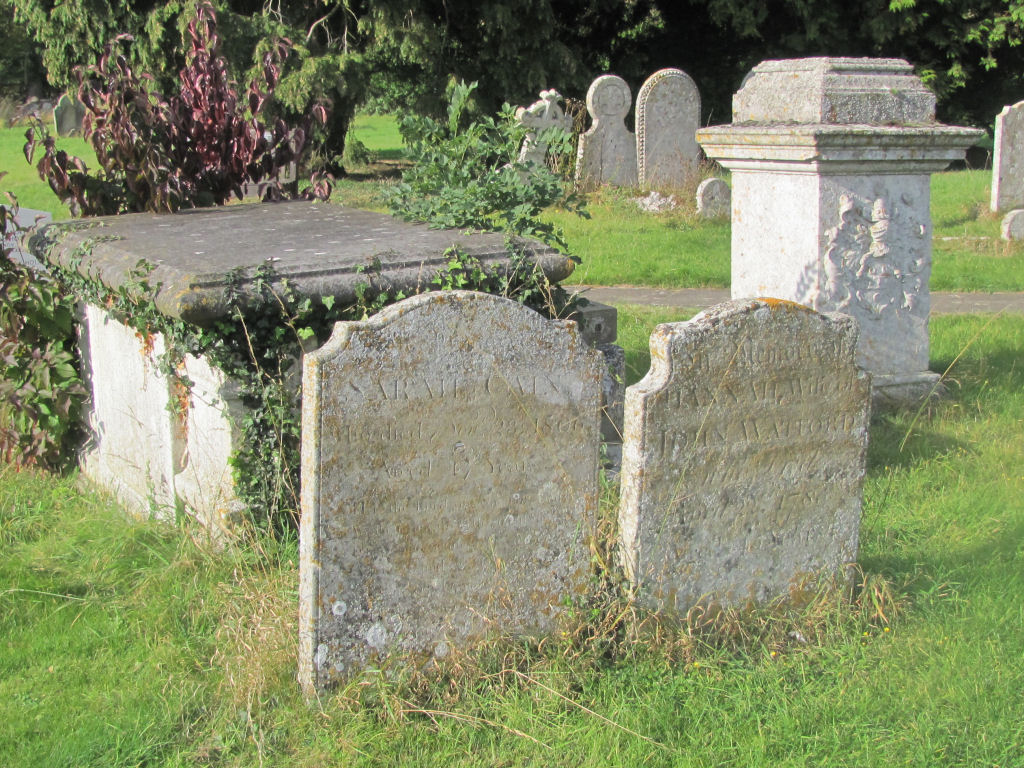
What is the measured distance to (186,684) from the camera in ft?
10.0

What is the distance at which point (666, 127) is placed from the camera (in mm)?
14367

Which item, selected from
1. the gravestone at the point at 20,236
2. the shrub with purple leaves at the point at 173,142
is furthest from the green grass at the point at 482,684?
the shrub with purple leaves at the point at 173,142

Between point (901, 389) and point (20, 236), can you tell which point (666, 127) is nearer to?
point (901, 389)

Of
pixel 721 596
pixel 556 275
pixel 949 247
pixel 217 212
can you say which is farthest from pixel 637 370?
pixel 949 247

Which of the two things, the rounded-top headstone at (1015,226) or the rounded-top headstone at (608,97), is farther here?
the rounded-top headstone at (608,97)

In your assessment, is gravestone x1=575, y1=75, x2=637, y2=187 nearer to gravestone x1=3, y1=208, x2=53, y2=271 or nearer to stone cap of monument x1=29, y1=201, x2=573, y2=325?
gravestone x1=3, y1=208, x2=53, y2=271

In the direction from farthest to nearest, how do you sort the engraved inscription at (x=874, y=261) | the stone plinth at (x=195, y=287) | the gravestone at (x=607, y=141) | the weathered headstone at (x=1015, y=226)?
the gravestone at (x=607, y=141)
the weathered headstone at (x=1015, y=226)
the engraved inscription at (x=874, y=261)
the stone plinth at (x=195, y=287)

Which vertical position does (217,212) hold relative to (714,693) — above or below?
above

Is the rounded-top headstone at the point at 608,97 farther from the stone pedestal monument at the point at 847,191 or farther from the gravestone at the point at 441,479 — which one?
the gravestone at the point at 441,479

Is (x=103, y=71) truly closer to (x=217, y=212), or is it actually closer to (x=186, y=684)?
(x=217, y=212)

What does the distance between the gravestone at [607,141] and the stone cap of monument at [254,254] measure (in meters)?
9.48

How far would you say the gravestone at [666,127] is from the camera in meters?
14.1

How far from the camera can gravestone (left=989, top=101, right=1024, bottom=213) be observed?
11977 millimetres

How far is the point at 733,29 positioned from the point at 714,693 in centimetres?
2276
